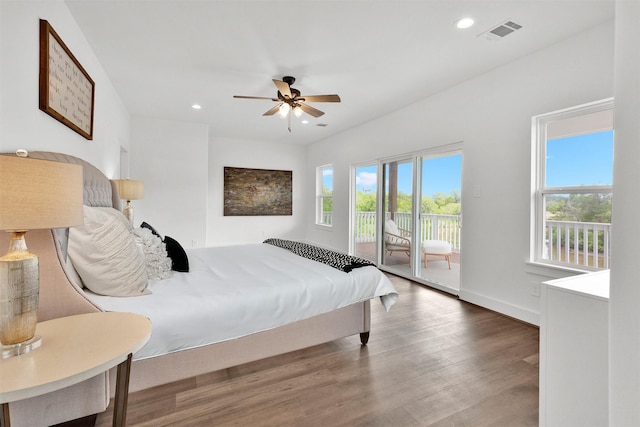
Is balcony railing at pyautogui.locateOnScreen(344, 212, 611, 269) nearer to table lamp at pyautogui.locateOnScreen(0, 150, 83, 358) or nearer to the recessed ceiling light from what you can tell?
the recessed ceiling light

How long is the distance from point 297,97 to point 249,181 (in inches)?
149

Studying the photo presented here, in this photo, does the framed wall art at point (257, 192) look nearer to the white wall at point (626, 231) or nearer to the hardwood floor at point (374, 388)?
the hardwood floor at point (374, 388)

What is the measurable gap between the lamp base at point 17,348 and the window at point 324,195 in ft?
18.6

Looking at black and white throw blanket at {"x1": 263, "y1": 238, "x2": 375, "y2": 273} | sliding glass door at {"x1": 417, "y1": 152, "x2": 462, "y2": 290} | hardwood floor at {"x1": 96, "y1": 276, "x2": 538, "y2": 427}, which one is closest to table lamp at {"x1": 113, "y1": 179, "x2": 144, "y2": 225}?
black and white throw blanket at {"x1": 263, "y1": 238, "x2": 375, "y2": 273}

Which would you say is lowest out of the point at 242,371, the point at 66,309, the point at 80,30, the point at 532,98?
the point at 242,371

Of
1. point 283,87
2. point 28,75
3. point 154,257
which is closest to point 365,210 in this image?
point 283,87

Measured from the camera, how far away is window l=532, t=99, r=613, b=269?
250cm

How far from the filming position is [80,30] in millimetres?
2502

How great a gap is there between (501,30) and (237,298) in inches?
116

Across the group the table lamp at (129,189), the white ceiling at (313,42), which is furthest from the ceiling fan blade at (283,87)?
the table lamp at (129,189)

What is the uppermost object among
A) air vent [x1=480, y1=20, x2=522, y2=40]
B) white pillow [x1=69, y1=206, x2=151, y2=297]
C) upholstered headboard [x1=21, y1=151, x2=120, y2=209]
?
air vent [x1=480, y1=20, x2=522, y2=40]

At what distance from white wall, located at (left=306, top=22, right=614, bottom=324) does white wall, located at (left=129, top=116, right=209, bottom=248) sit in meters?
4.02

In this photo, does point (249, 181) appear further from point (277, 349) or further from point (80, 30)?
point (277, 349)

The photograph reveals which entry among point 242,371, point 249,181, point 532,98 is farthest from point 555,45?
point 249,181
